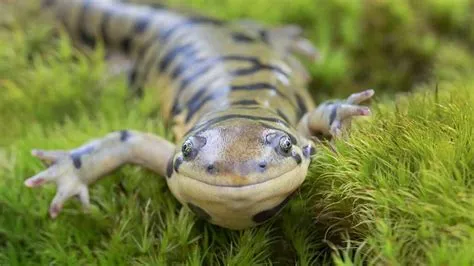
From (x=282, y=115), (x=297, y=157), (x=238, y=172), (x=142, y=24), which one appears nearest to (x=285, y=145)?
(x=297, y=157)

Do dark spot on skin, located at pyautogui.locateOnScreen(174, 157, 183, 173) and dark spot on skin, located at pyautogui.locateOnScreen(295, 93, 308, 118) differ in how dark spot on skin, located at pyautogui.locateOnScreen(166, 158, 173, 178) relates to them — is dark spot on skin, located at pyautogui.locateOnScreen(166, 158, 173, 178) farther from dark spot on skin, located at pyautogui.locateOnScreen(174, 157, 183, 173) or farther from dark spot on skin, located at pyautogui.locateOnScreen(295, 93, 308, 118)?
dark spot on skin, located at pyautogui.locateOnScreen(295, 93, 308, 118)

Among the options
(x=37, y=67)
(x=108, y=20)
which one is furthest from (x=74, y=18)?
(x=37, y=67)

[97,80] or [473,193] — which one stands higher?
[473,193]

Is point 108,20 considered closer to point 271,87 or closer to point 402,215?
point 271,87

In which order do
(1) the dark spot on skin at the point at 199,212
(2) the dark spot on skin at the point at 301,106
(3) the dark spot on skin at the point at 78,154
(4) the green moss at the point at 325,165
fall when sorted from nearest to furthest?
(4) the green moss at the point at 325,165
(1) the dark spot on skin at the point at 199,212
(3) the dark spot on skin at the point at 78,154
(2) the dark spot on skin at the point at 301,106

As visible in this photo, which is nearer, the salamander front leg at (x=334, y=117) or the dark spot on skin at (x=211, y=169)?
the dark spot on skin at (x=211, y=169)

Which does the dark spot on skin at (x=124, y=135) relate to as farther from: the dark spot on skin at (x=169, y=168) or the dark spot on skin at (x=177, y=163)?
the dark spot on skin at (x=177, y=163)

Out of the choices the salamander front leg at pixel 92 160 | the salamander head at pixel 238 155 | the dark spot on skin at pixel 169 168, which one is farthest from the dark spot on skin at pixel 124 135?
the salamander head at pixel 238 155
